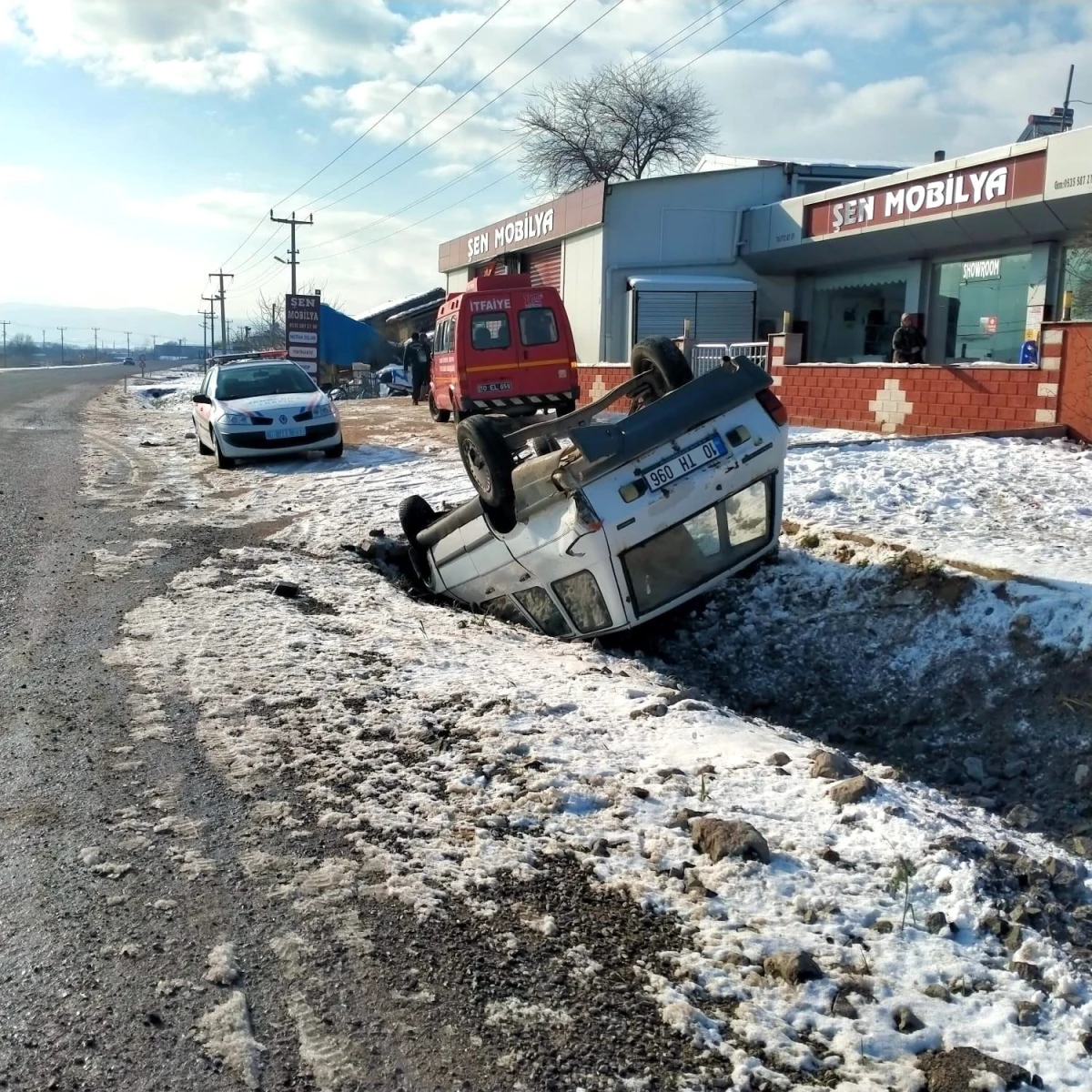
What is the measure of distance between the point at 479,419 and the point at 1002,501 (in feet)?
17.4

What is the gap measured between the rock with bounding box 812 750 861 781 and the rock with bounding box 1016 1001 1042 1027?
148cm

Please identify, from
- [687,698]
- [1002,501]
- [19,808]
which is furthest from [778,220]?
[19,808]

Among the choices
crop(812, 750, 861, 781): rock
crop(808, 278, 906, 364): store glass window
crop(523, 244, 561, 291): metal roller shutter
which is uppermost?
crop(523, 244, 561, 291): metal roller shutter

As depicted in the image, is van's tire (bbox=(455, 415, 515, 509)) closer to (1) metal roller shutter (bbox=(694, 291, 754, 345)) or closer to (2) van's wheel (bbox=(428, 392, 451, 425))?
(2) van's wheel (bbox=(428, 392, 451, 425))

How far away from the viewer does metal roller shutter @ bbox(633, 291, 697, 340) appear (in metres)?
25.8

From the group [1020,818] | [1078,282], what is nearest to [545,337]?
[1078,282]

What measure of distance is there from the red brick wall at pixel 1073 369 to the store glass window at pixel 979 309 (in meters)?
7.78

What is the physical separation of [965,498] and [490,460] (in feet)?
16.9

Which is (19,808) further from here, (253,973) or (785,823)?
(785,823)

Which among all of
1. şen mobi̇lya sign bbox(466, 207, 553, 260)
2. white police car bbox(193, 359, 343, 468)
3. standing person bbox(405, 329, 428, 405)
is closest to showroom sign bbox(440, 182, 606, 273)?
şen mobi̇lya sign bbox(466, 207, 553, 260)

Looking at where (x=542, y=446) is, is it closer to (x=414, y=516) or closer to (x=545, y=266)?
(x=414, y=516)

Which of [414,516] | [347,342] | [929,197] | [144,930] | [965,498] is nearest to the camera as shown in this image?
[144,930]

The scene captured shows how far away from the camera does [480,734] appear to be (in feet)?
16.7

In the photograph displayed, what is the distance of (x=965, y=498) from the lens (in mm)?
9844
